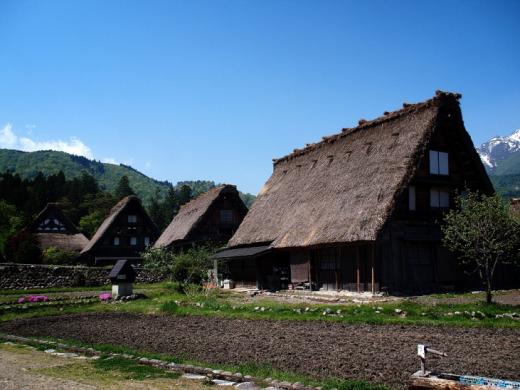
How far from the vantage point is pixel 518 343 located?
374 inches

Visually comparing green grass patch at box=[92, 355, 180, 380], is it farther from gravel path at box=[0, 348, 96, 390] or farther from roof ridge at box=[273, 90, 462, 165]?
roof ridge at box=[273, 90, 462, 165]

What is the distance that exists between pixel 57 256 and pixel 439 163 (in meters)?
37.0

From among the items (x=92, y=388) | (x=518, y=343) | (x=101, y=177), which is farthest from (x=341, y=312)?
(x=101, y=177)

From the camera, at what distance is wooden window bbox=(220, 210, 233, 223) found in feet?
140

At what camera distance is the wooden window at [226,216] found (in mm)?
42781

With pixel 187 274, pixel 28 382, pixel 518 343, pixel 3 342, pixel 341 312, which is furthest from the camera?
pixel 187 274

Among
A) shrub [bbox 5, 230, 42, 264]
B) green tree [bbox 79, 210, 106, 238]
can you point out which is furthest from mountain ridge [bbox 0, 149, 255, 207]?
shrub [bbox 5, 230, 42, 264]

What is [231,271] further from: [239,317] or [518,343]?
[518,343]

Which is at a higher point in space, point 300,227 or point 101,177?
point 101,177

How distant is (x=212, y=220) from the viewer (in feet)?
138

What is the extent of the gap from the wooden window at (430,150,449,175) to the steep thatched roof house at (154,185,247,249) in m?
21.0

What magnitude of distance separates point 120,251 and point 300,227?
3262cm

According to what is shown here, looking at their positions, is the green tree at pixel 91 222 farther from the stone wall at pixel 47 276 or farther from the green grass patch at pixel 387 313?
the green grass patch at pixel 387 313

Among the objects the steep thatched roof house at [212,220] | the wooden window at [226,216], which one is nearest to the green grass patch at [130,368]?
the steep thatched roof house at [212,220]
